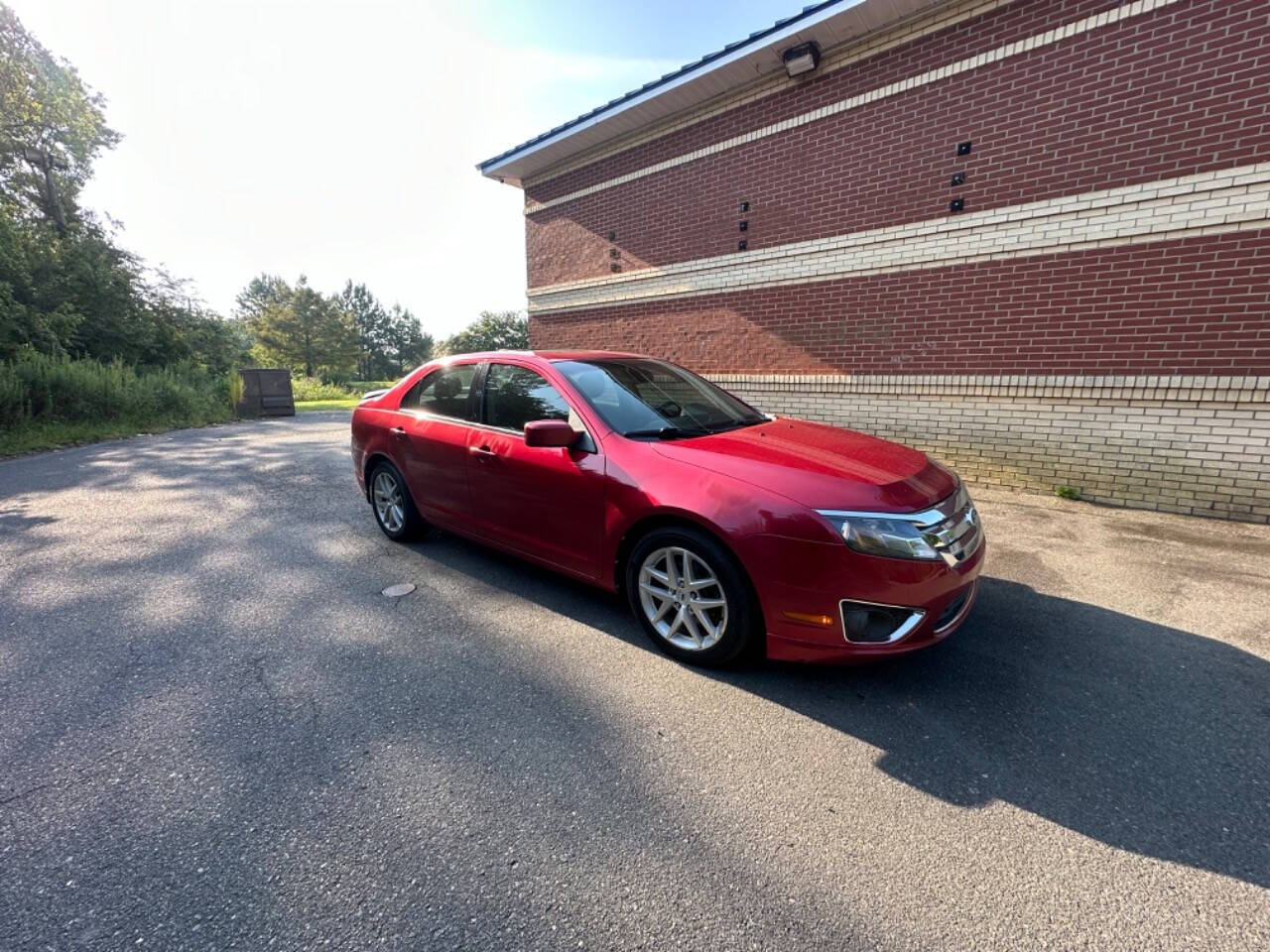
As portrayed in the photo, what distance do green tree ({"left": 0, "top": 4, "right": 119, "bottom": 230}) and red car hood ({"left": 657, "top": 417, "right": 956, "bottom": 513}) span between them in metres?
24.0

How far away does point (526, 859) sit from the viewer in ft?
5.63

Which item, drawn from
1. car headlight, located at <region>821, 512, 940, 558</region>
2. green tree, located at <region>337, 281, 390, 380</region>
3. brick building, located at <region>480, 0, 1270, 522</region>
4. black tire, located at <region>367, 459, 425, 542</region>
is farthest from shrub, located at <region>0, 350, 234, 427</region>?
green tree, located at <region>337, 281, 390, 380</region>

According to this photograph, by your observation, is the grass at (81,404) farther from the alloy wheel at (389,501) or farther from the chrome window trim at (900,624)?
the chrome window trim at (900,624)

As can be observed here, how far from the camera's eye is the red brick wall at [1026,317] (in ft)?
16.6

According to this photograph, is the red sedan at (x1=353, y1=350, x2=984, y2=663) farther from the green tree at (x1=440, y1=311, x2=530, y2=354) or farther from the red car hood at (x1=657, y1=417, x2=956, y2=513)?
the green tree at (x1=440, y1=311, x2=530, y2=354)

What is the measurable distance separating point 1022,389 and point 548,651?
19.6ft

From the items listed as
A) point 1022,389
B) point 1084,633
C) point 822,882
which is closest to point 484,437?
point 822,882

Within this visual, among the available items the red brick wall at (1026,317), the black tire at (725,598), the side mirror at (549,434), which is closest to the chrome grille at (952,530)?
the black tire at (725,598)

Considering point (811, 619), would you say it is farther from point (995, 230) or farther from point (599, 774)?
point (995, 230)

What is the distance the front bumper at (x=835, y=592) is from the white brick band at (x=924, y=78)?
6.37 meters

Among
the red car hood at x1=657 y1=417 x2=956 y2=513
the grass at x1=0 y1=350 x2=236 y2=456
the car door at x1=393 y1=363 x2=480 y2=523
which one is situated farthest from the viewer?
the grass at x1=0 y1=350 x2=236 y2=456

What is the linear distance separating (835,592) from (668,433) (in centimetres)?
126

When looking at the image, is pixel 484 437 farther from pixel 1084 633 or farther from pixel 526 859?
pixel 1084 633

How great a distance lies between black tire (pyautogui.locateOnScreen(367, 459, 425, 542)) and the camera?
4.50 m
